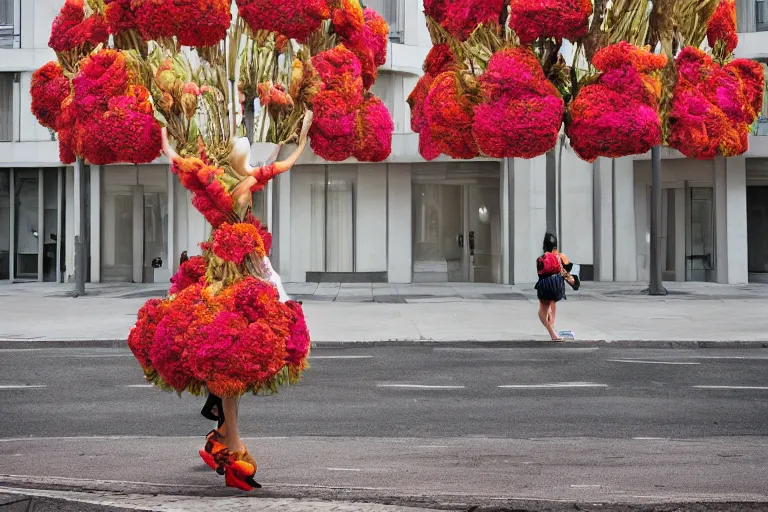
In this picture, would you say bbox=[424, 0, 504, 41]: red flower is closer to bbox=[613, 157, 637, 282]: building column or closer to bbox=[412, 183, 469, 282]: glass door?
bbox=[412, 183, 469, 282]: glass door

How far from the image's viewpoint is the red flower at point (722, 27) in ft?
23.2

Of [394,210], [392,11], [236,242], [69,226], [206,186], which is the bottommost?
[236,242]

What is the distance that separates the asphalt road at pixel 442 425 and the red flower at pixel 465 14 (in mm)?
2796

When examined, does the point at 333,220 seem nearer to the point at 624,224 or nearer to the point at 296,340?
the point at 624,224

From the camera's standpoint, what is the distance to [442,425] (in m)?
9.52

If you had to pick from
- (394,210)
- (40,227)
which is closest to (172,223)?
(40,227)

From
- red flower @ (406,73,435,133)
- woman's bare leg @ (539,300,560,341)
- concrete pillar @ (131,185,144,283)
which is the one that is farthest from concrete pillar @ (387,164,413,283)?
red flower @ (406,73,435,133)

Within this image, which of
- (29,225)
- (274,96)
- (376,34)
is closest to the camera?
(274,96)

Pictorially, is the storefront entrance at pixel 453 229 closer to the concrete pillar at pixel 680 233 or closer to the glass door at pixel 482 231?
the glass door at pixel 482 231

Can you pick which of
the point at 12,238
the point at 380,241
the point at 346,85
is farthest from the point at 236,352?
the point at 12,238

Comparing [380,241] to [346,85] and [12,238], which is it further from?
[346,85]

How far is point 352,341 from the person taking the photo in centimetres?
1593

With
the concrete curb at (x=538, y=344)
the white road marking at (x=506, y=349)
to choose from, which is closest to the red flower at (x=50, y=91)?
the concrete curb at (x=538, y=344)

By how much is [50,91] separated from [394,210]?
81.5 ft
